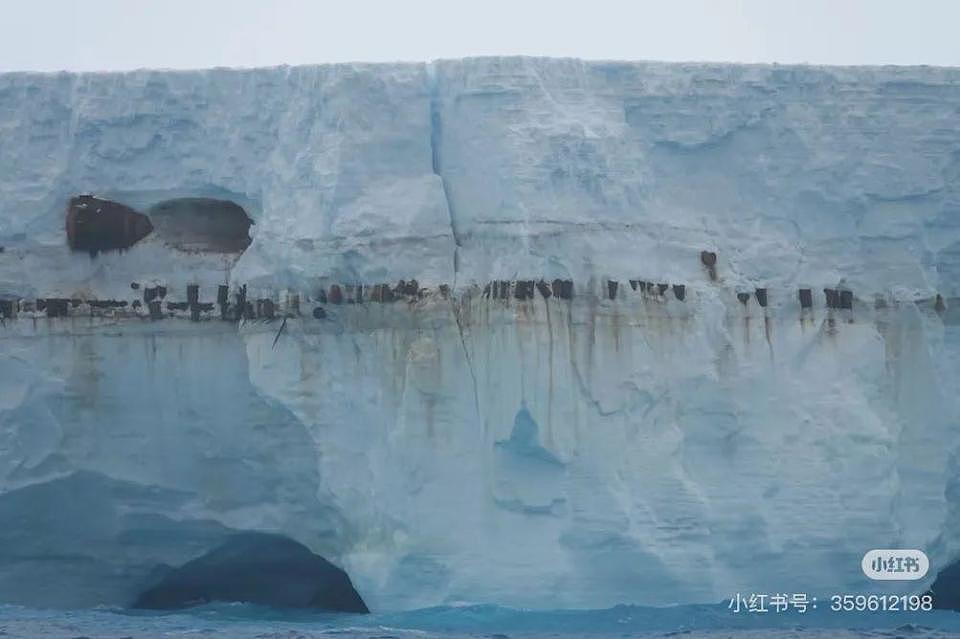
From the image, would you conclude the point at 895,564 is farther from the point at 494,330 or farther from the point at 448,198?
the point at 448,198

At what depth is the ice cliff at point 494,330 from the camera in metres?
7.14

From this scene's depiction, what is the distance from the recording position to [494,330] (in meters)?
7.16

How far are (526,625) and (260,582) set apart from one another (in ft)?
6.71

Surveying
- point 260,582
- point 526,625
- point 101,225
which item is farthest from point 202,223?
point 526,625

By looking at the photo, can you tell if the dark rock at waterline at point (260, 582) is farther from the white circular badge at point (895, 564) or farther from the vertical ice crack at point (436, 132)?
the white circular badge at point (895, 564)

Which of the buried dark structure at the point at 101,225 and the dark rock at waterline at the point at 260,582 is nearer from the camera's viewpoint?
the buried dark structure at the point at 101,225

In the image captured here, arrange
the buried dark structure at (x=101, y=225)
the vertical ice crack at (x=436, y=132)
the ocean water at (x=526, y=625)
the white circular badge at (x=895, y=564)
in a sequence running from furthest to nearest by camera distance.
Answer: the buried dark structure at (x=101, y=225) → the vertical ice crack at (x=436, y=132) → the white circular badge at (x=895, y=564) → the ocean water at (x=526, y=625)

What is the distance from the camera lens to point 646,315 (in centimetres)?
726

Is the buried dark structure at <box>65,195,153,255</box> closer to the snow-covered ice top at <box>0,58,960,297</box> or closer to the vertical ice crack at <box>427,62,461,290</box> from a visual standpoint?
the snow-covered ice top at <box>0,58,960,297</box>

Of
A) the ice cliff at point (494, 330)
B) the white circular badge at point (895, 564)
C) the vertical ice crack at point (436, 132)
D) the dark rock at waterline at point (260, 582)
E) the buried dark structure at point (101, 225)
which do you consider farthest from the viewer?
the dark rock at waterline at point (260, 582)

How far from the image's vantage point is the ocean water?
22.1 ft

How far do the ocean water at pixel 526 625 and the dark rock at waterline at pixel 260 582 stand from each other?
591mm

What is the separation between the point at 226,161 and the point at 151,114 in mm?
505

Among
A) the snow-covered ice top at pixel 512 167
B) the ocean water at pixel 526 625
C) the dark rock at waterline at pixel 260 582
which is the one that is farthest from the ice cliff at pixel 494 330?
the dark rock at waterline at pixel 260 582
